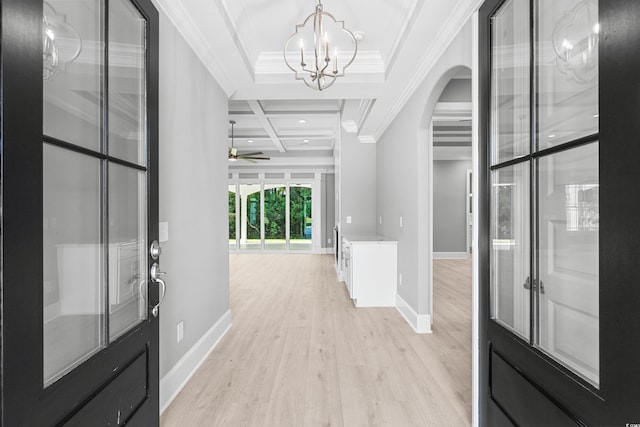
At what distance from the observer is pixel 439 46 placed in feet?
8.00

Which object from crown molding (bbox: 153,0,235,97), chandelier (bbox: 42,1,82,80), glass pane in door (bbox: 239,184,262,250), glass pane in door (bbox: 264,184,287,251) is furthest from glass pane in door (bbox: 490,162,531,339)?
glass pane in door (bbox: 239,184,262,250)

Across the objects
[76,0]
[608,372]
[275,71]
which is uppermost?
[275,71]

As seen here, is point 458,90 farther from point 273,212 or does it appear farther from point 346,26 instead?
point 273,212

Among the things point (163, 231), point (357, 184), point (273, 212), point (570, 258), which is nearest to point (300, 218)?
point (273, 212)

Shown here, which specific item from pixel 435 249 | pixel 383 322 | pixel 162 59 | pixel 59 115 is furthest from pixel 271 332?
pixel 435 249

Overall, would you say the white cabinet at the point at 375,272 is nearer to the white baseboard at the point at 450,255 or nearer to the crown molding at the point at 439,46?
the crown molding at the point at 439,46

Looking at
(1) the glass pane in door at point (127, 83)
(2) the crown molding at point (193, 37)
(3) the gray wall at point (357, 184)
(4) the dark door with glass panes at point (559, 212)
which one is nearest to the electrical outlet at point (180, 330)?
(1) the glass pane in door at point (127, 83)

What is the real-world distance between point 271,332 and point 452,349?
1.72 metres

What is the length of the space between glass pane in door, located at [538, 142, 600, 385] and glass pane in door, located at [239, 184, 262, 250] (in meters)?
8.79

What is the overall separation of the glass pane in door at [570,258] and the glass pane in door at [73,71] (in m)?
1.61

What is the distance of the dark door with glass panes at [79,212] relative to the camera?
78cm

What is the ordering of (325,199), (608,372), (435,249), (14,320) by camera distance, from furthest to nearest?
1. (325,199)
2. (435,249)
3. (608,372)
4. (14,320)

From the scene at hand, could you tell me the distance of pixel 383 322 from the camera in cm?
359

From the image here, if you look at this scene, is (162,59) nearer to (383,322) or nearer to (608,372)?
(608,372)
